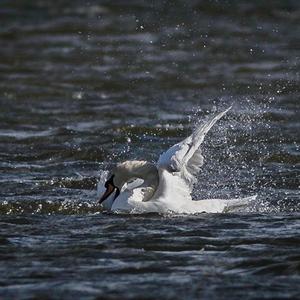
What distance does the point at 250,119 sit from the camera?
56.8 feet

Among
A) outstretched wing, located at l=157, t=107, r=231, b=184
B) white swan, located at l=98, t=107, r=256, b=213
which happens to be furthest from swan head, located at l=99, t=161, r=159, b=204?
outstretched wing, located at l=157, t=107, r=231, b=184

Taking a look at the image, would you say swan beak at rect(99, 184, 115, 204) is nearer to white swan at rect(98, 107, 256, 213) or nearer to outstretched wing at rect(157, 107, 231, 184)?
white swan at rect(98, 107, 256, 213)

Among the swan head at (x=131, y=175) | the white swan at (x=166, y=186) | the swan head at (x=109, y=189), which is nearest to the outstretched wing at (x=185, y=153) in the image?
the white swan at (x=166, y=186)

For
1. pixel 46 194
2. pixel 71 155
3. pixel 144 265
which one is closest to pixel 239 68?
pixel 71 155

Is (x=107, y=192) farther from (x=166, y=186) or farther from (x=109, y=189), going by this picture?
(x=166, y=186)

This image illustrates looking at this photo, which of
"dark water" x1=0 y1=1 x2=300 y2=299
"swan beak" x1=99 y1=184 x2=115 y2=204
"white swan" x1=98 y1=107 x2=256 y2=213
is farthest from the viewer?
"swan beak" x1=99 y1=184 x2=115 y2=204

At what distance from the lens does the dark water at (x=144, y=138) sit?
9531 mm

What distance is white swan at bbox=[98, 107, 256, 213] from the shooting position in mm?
11828

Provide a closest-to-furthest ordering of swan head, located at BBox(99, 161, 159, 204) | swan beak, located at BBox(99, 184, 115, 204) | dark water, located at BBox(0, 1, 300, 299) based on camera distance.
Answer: dark water, located at BBox(0, 1, 300, 299), swan beak, located at BBox(99, 184, 115, 204), swan head, located at BBox(99, 161, 159, 204)

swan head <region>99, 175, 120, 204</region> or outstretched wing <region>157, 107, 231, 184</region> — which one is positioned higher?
outstretched wing <region>157, 107, 231, 184</region>

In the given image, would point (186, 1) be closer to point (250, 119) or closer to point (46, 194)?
point (250, 119)

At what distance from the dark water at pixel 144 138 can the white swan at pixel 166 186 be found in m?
0.14

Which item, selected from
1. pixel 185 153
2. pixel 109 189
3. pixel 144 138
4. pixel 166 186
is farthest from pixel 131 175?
pixel 144 138

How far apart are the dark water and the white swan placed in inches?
5.7
